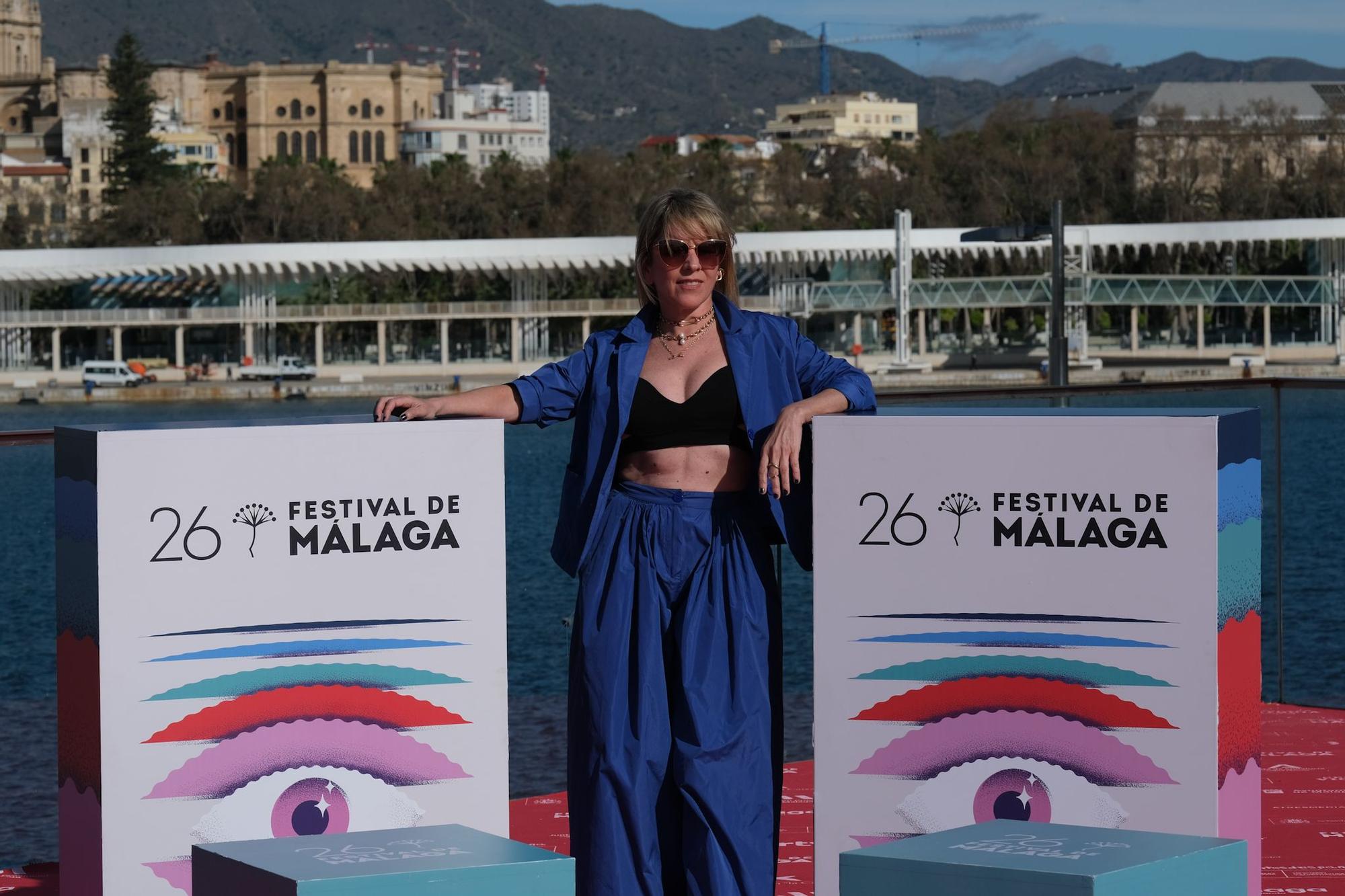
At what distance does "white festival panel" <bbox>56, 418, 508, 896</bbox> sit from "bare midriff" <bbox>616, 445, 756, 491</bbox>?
0.94 feet

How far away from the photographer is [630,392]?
10.7 feet

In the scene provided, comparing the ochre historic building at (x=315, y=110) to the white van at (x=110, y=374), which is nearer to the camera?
the white van at (x=110, y=374)

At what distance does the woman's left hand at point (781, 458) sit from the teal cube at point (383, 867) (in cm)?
82

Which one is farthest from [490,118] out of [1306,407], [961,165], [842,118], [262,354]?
[1306,407]

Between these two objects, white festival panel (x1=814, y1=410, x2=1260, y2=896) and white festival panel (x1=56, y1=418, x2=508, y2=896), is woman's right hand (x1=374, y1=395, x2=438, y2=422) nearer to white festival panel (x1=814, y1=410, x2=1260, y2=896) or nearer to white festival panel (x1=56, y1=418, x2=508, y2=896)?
white festival panel (x1=56, y1=418, x2=508, y2=896)

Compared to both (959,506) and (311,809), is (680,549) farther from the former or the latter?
(311,809)

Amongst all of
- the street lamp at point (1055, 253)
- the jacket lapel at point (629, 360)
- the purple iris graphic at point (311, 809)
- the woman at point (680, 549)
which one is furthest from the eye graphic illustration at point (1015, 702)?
the street lamp at point (1055, 253)

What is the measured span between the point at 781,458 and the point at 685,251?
0.38 m

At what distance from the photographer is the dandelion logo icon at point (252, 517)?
3.29 metres

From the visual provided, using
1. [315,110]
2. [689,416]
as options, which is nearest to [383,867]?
[689,416]

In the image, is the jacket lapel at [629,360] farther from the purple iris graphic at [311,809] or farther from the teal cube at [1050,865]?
the teal cube at [1050,865]

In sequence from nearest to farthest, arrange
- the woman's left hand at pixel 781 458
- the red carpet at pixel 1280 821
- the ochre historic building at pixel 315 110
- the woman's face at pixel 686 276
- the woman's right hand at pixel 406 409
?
the woman's left hand at pixel 781 458 < the woman's face at pixel 686 276 < the woman's right hand at pixel 406 409 < the red carpet at pixel 1280 821 < the ochre historic building at pixel 315 110

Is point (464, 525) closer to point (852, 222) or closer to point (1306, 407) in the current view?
point (1306, 407)

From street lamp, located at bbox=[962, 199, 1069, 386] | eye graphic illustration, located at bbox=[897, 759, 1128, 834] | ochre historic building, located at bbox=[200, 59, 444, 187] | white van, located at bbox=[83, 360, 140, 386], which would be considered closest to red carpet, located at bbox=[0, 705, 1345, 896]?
eye graphic illustration, located at bbox=[897, 759, 1128, 834]
